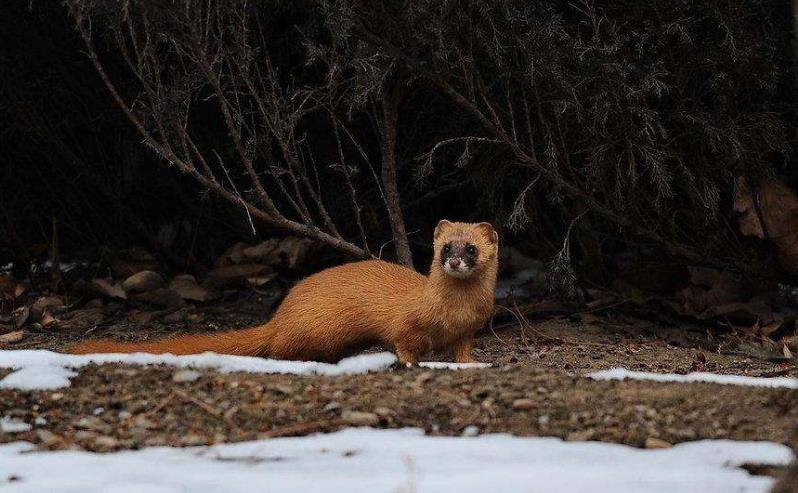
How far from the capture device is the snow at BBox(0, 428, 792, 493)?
9.68 ft

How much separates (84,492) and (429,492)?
3.10ft

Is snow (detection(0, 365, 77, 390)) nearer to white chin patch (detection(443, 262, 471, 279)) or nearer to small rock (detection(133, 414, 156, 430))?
small rock (detection(133, 414, 156, 430))

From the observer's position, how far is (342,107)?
7008mm

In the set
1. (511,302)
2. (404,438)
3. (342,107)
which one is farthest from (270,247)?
(404,438)

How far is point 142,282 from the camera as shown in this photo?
7680 mm

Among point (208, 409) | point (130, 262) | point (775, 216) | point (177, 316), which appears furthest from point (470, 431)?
point (130, 262)

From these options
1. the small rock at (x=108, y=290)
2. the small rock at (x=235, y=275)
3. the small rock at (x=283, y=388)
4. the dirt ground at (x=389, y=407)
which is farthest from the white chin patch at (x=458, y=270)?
the small rock at (x=108, y=290)

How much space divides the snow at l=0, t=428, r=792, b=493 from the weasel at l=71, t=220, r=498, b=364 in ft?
5.67

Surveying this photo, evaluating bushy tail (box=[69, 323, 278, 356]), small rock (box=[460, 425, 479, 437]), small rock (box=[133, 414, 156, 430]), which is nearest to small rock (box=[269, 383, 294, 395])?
small rock (box=[133, 414, 156, 430])

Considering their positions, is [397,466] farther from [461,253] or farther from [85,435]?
[461,253]

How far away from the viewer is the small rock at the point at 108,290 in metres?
7.55

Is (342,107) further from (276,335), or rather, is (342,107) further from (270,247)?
(276,335)

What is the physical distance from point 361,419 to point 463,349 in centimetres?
184

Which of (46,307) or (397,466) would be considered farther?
(46,307)
